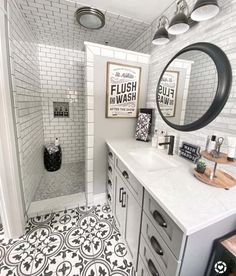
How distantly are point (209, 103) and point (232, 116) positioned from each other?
0.19m

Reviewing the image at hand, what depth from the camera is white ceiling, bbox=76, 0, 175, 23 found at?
139 centimetres

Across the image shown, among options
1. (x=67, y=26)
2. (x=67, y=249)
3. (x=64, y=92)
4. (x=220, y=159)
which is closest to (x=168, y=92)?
(x=220, y=159)

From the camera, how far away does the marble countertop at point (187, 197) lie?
59 cm

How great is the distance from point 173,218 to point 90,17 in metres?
2.00

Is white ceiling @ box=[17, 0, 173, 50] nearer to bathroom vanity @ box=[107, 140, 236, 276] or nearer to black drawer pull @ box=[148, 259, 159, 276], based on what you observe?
bathroom vanity @ box=[107, 140, 236, 276]

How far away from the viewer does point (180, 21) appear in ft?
3.60

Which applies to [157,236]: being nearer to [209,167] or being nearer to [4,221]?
[209,167]

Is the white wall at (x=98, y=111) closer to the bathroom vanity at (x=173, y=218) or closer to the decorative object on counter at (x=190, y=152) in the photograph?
the bathroom vanity at (x=173, y=218)

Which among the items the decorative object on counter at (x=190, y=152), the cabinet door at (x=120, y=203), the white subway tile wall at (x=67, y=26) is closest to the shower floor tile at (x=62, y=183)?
the cabinet door at (x=120, y=203)

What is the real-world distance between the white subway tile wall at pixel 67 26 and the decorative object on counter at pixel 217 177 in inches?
69.7

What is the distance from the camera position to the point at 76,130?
296 cm

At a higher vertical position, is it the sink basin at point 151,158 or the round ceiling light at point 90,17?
the round ceiling light at point 90,17

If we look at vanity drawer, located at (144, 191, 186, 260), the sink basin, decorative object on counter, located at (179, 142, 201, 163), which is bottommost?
vanity drawer, located at (144, 191, 186, 260)

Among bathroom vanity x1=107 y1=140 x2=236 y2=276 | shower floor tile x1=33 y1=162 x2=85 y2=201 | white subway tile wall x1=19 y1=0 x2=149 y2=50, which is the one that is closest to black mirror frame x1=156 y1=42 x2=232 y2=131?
bathroom vanity x1=107 y1=140 x2=236 y2=276
